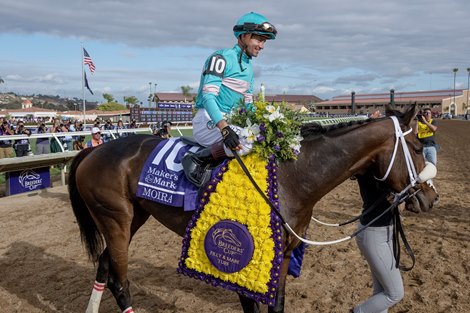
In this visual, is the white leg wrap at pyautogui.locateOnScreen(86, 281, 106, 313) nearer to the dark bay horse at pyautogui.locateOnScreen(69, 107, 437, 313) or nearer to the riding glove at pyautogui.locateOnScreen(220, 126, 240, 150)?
the dark bay horse at pyautogui.locateOnScreen(69, 107, 437, 313)

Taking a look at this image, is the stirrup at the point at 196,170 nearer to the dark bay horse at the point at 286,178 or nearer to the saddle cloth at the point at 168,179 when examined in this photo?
the saddle cloth at the point at 168,179

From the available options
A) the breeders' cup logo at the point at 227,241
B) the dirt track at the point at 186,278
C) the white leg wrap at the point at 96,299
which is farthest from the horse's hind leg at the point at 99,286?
the breeders' cup logo at the point at 227,241

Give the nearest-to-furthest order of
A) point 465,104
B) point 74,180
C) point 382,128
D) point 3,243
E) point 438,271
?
point 382,128 → point 74,180 → point 438,271 → point 3,243 → point 465,104

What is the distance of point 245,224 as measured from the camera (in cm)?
308

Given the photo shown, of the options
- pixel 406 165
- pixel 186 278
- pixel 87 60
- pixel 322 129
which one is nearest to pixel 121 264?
pixel 186 278

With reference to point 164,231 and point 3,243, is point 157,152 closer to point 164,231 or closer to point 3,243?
point 164,231

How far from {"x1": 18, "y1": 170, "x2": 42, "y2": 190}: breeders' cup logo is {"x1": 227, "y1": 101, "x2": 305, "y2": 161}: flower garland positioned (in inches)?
369

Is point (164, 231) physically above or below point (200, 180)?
below

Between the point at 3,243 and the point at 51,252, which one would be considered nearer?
the point at 51,252

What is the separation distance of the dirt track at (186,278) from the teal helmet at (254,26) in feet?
9.23

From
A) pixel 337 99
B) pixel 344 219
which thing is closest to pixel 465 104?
pixel 337 99

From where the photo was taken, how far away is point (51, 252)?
243 inches

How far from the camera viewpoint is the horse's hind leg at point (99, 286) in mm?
3971

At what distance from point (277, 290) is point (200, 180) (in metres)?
1.09
